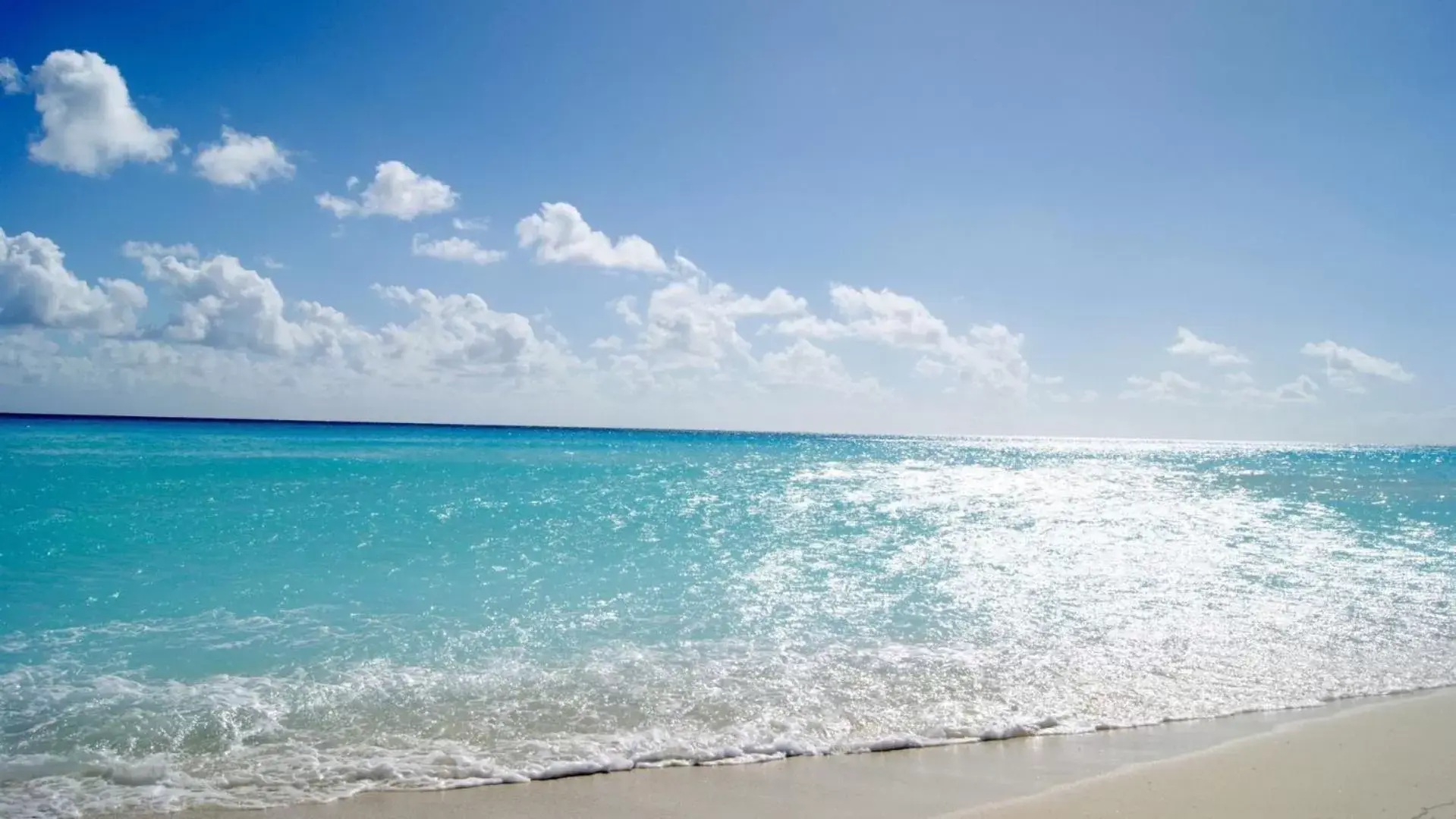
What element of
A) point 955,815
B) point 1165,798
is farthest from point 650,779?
point 1165,798

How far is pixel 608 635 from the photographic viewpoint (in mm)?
9141

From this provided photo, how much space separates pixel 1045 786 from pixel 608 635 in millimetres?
5200

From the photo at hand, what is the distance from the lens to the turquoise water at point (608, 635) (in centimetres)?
603

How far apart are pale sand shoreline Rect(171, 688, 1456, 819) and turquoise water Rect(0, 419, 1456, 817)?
281 mm

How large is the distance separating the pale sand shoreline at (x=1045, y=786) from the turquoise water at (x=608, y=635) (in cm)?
28

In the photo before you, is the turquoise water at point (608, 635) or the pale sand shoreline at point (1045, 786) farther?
the turquoise water at point (608, 635)

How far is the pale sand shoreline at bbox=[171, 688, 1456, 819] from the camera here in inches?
199

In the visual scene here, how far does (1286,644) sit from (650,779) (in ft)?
26.8

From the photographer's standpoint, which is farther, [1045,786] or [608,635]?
[608,635]

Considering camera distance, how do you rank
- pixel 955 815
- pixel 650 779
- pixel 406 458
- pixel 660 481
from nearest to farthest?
pixel 955 815, pixel 650 779, pixel 660 481, pixel 406 458

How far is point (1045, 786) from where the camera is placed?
17.9 feet

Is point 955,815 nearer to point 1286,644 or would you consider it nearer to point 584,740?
point 584,740

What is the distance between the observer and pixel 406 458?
156 feet

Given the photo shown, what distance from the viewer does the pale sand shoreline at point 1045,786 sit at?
5.06 m
